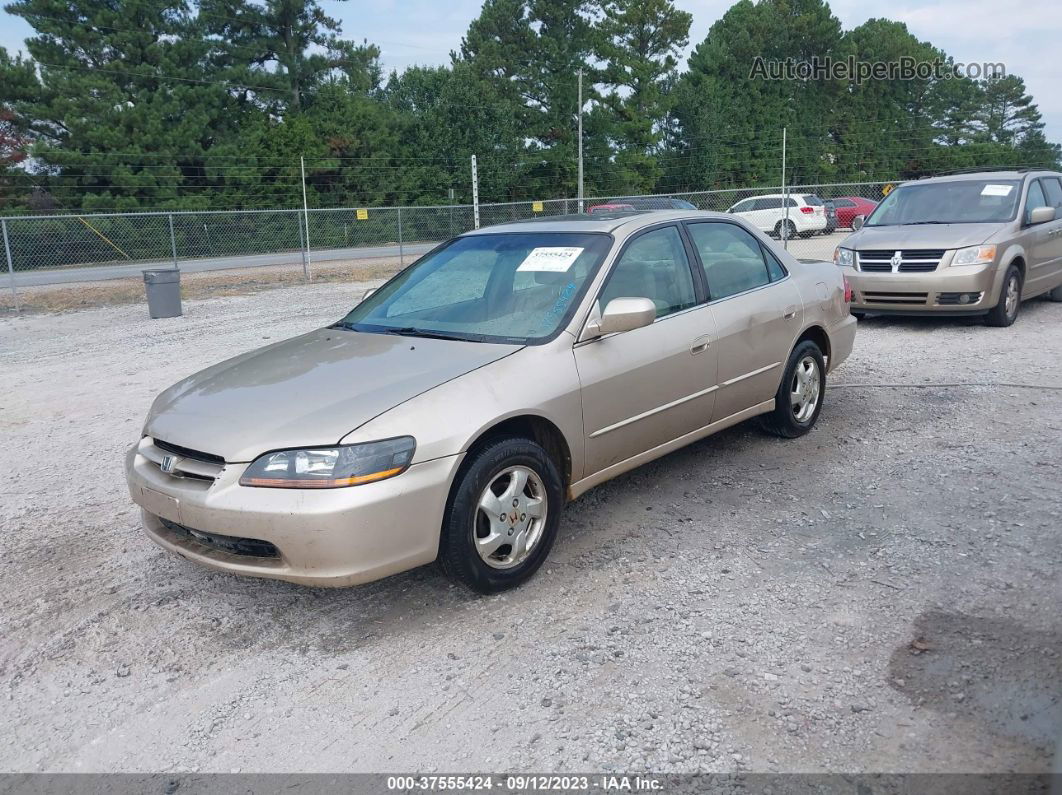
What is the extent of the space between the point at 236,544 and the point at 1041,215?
965 centimetres

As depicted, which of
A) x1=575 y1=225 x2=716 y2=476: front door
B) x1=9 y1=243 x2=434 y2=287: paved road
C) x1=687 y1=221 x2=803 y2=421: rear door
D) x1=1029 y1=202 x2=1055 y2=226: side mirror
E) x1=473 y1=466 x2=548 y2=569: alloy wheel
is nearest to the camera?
x1=473 y1=466 x2=548 y2=569: alloy wheel

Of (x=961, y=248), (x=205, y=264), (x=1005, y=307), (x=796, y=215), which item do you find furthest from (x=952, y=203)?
(x=205, y=264)

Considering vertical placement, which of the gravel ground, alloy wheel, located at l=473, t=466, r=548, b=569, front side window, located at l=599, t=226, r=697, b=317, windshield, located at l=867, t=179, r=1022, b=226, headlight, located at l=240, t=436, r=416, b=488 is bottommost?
the gravel ground

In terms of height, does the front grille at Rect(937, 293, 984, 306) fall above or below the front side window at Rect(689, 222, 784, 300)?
below

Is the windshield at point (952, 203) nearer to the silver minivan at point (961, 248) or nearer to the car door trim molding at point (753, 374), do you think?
the silver minivan at point (961, 248)

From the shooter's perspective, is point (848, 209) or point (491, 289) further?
point (848, 209)

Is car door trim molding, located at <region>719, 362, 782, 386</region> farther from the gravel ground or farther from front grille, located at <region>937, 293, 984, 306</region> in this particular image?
front grille, located at <region>937, 293, 984, 306</region>

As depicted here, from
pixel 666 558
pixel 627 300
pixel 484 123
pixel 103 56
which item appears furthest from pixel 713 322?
pixel 484 123

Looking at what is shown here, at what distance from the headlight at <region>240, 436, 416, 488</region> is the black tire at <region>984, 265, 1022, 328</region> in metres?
8.40

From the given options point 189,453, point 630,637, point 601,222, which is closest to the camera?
point 630,637

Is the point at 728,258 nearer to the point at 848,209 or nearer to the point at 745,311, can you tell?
the point at 745,311

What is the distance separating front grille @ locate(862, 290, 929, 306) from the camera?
962cm

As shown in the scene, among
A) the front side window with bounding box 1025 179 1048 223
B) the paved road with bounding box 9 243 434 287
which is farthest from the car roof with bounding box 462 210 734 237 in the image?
the paved road with bounding box 9 243 434 287

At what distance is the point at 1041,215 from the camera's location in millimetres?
9750
